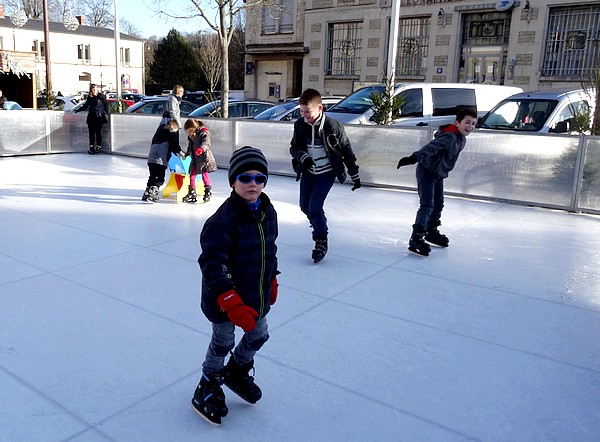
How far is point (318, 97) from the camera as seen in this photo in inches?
212

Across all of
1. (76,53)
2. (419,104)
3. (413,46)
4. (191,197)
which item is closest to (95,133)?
(191,197)

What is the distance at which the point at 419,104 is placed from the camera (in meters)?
11.7

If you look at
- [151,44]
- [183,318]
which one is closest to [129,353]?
[183,318]

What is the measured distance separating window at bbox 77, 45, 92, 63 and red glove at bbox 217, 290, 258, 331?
62.4 m

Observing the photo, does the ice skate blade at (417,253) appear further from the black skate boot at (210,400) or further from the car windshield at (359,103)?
the car windshield at (359,103)

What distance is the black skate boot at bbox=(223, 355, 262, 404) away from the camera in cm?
304

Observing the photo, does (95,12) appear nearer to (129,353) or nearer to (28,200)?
(28,200)

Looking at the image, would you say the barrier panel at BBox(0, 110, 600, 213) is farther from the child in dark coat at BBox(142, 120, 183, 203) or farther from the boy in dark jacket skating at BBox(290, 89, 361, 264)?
the boy in dark jacket skating at BBox(290, 89, 361, 264)

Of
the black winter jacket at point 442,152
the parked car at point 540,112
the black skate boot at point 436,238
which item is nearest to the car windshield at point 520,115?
the parked car at point 540,112

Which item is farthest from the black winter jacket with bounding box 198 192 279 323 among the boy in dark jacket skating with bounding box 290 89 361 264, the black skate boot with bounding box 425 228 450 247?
the black skate boot with bounding box 425 228 450 247

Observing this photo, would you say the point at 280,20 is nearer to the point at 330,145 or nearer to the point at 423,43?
the point at 423,43

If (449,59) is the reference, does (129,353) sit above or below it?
below

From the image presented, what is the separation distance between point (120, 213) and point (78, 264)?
7.60 feet

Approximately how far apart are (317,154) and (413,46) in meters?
21.9
